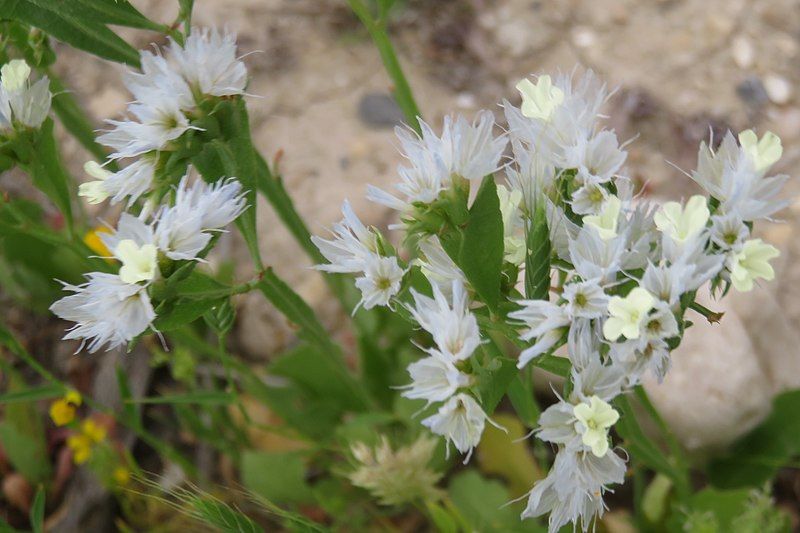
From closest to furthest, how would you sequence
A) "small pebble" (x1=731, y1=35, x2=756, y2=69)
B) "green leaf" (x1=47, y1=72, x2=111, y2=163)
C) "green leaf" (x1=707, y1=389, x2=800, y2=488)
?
"green leaf" (x1=47, y1=72, x2=111, y2=163), "green leaf" (x1=707, y1=389, x2=800, y2=488), "small pebble" (x1=731, y1=35, x2=756, y2=69)

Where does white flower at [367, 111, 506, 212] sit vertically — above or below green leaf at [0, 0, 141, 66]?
below

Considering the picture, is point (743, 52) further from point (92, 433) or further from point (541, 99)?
point (92, 433)

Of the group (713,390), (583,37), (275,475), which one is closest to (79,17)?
(275,475)

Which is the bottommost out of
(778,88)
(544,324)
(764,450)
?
(764,450)

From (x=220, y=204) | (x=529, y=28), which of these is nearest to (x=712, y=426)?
(x=220, y=204)

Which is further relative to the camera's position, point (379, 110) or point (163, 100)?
point (379, 110)

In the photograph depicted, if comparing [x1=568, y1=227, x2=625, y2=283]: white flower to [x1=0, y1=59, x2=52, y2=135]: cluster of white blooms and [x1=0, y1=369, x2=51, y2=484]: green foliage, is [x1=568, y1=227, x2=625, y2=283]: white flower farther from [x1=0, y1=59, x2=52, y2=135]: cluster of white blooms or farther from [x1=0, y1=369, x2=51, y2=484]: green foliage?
[x1=0, y1=369, x2=51, y2=484]: green foliage

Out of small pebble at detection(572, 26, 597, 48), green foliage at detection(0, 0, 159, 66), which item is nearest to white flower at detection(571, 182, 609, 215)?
green foliage at detection(0, 0, 159, 66)
